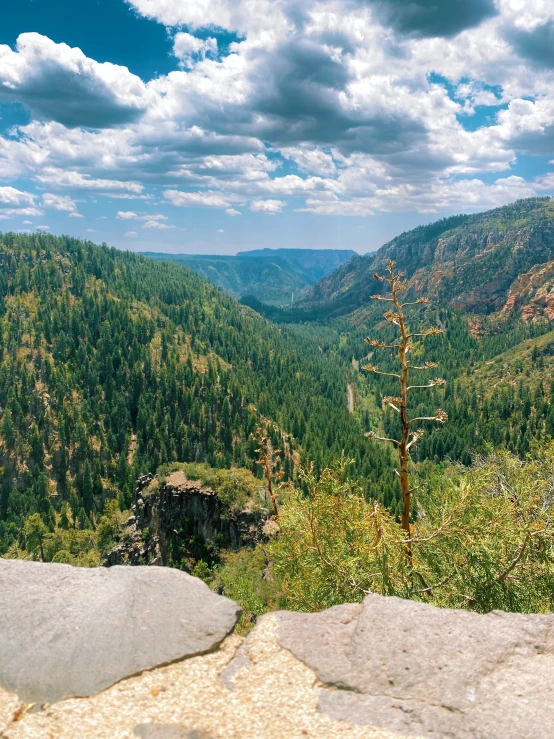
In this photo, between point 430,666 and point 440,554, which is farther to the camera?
point 440,554

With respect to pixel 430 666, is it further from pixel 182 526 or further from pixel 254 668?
pixel 182 526

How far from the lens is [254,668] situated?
11445 mm

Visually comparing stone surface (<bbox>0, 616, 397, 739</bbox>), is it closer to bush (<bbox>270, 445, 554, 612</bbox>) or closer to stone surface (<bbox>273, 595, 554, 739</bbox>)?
stone surface (<bbox>273, 595, 554, 739</bbox>)

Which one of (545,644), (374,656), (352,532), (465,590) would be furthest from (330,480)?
(545,644)

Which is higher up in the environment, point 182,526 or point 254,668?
point 254,668

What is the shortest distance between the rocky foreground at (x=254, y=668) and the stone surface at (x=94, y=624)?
0.03 meters

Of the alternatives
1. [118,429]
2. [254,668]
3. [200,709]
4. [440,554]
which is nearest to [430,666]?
[254,668]

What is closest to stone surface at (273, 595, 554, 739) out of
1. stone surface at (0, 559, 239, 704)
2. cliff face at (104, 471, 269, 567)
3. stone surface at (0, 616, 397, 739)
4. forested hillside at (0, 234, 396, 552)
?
stone surface at (0, 616, 397, 739)

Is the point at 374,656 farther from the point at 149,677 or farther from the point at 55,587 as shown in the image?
the point at 55,587

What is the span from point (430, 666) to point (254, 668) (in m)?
4.31

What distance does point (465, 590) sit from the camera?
51.2 ft

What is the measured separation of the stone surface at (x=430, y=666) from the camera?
951 cm

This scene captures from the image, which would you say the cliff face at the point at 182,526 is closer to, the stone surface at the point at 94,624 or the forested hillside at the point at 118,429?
the forested hillside at the point at 118,429

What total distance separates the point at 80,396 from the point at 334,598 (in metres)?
185
